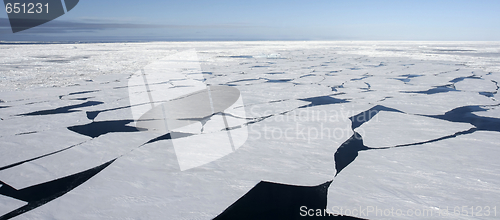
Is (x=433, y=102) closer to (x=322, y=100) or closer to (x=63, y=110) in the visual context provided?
(x=322, y=100)

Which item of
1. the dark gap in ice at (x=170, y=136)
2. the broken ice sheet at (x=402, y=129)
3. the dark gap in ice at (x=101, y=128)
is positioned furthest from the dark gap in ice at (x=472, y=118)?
the dark gap in ice at (x=101, y=128)

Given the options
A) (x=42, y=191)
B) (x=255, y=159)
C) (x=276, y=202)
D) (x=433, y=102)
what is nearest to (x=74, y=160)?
(x=42, y=191)

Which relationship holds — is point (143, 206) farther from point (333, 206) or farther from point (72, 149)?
point (72, 149)

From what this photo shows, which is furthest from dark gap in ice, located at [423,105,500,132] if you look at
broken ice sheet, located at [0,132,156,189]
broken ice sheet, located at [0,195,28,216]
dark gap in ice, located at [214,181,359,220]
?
broken ice sheet, located at [0,195,28,216]

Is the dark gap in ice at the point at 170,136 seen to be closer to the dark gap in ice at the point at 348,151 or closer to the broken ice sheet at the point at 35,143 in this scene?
the broken ice sheet at the point at 35,143

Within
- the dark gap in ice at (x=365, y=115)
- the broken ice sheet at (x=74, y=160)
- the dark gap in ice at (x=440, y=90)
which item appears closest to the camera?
the broken ice sheet at (x=74, y=160)

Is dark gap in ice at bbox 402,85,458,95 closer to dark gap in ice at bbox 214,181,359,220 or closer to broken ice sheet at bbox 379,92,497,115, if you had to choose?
broken ice sheet at bbox 379,92,497,115
